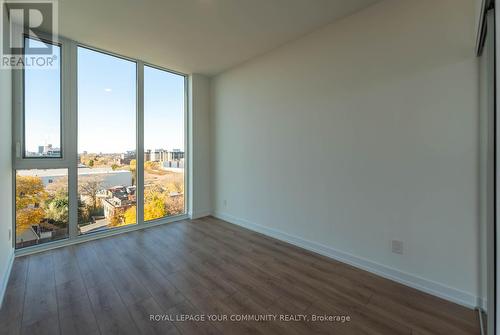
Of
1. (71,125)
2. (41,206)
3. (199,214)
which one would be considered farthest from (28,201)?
(199,214)

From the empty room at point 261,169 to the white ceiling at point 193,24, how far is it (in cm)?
2

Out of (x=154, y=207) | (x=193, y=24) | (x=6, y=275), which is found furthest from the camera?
(x=154, y=207)

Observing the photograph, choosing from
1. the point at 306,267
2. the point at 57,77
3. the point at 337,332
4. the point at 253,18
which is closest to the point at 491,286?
the point at 337,332

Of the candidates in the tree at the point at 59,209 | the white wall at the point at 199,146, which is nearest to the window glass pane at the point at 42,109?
the tree at the point at 59,209

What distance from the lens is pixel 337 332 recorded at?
5.09 ft

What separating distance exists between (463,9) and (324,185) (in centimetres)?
196

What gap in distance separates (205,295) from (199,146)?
2.87 meters

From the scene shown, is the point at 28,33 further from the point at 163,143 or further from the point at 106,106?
the point at 163,143

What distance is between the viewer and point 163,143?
13.1ft

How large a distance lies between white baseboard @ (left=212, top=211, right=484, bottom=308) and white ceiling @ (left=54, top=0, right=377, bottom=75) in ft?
8.90

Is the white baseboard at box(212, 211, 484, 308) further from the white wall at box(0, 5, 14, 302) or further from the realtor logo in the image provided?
the realtor logo

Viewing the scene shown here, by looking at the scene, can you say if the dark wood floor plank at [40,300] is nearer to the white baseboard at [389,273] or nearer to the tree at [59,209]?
the tree at [59,209]

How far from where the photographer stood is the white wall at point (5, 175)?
206 centimetres

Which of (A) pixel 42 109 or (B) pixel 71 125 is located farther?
(B) pixel 71 125
